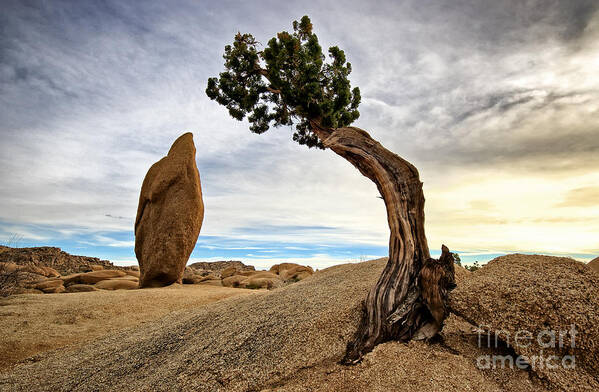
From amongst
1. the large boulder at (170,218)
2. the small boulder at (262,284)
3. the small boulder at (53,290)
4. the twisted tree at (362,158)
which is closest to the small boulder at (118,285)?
the large boulder at (170,218)

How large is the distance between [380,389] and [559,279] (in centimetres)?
282

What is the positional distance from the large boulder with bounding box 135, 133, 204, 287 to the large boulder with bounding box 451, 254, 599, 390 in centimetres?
1047

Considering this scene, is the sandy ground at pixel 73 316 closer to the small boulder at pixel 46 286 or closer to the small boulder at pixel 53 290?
the small boulder at pixel 53 290

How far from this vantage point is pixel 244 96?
28.5ft

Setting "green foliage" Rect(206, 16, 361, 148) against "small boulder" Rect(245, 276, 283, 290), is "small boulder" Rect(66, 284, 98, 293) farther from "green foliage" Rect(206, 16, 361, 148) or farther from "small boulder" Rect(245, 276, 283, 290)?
"green foliage" Rect(206, 16, 361, 148)

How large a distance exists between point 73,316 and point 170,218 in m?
4.77

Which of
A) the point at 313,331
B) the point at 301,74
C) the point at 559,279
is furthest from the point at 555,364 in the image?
the point at 301,74

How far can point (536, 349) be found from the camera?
10.8 feet

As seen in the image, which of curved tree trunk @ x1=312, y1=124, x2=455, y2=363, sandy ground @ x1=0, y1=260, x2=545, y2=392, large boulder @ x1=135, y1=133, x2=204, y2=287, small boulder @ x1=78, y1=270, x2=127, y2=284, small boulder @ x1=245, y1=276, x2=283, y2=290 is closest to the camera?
sandy ground @ x1=0, y1=260, x2=545, y2=392

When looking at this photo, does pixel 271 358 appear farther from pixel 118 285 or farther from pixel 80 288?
pixel 80 288

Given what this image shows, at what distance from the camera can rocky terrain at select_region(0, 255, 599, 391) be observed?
3.04 meters

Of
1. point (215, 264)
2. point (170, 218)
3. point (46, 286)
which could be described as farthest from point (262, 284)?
point (215, 264)

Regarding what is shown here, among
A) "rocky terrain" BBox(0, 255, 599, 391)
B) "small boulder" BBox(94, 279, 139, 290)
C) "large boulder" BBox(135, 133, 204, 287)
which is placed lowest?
"small boulder" BBox(94, 279, 139, 290)

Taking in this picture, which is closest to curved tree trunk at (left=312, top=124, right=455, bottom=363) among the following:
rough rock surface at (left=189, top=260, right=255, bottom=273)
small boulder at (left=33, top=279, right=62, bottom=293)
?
small boulder at (left=33, top=279, right=62, bottom=293)
